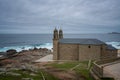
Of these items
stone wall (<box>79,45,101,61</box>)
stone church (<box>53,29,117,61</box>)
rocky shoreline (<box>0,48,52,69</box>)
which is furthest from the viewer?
stone wall (<box>79,45,101,61</box>)

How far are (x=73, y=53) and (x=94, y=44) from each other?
551 centimetres

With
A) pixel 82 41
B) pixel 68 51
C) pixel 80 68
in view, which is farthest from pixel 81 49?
pixel 80 68

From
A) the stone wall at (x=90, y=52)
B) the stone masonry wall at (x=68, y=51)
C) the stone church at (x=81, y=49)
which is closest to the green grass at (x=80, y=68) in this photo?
the stone wall at (x=90, y=52)

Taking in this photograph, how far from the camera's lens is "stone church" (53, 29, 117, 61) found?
106 feet

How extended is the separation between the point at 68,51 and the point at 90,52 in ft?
17.8

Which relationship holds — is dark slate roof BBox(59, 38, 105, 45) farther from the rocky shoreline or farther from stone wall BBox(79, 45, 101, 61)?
the rocky shoreline

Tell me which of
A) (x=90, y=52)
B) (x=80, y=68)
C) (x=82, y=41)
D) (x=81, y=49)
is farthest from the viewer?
(x=82, y=41)

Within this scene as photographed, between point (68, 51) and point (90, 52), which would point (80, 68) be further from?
point (68, 51)

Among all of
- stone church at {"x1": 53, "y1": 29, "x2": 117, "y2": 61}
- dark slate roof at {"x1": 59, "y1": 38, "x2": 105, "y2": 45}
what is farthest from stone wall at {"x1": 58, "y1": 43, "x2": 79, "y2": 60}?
dark slate roof at {"x1": 59, "y1": 38, "x2": 105, "y2": 45}

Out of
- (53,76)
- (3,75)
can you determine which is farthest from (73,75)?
(3,75)

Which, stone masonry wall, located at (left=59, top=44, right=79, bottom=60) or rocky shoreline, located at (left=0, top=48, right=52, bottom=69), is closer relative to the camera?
rocky shoreline, located at (left=0, top=48, right=52, bottom=69)

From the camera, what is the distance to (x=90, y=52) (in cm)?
3288

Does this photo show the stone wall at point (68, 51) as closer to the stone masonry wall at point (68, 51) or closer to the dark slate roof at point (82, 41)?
the stone masonry wall at point (68, 51)

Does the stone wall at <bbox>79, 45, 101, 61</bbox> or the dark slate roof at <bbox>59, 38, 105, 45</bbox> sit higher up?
the dark slate roof at <bbox>59, 38, 105, 45</bbox>
